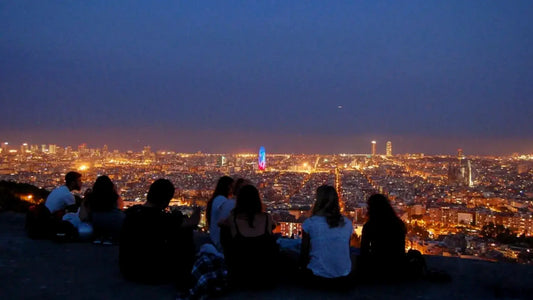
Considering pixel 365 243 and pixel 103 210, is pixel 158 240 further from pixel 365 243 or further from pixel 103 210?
pixel 103 210

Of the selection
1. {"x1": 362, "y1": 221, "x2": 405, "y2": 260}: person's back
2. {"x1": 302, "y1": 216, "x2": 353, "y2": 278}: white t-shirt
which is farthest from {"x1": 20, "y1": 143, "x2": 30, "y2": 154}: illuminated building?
{"x1": 362, "y1": 221, "x2": 405, "y2": 260}: person's back

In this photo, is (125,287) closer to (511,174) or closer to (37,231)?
(37,231)

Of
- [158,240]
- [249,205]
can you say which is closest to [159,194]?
[158,240]

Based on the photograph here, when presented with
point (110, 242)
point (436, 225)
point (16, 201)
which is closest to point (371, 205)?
point (110, 242)

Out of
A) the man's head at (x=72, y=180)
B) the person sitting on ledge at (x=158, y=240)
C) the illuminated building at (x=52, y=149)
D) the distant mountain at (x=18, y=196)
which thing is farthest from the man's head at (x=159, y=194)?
the illuminated building at (x=52, y=149)

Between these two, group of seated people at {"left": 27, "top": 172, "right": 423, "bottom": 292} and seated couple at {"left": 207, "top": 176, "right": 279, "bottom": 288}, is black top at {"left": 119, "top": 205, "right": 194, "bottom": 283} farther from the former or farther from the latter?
seated couple at {"left": 207, "top": 176, "right": 279, "bottom": 288}

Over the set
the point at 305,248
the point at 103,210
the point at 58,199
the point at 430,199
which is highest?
the point at 58,199
